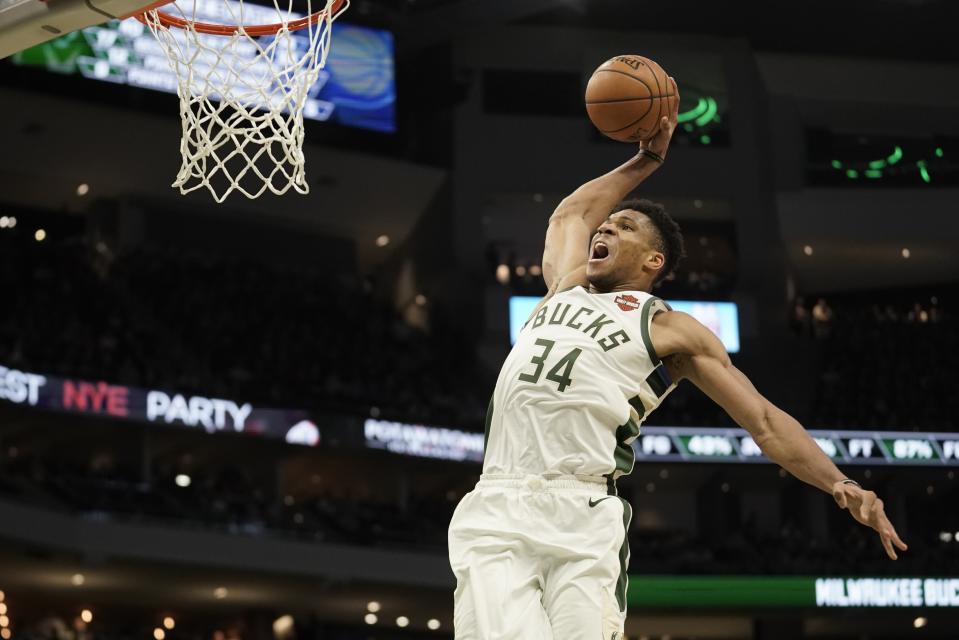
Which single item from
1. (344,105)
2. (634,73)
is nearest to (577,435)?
(634,73)

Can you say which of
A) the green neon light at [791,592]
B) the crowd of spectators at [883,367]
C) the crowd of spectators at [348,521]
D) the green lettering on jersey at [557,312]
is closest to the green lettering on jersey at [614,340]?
the green lettering on jersey at [557,312]

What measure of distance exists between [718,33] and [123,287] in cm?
1233

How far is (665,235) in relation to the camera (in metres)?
3.87

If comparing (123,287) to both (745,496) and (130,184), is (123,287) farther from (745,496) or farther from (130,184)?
(745,496)

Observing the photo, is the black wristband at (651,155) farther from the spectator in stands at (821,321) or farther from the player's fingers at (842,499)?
the spectator in stands at (821,321)

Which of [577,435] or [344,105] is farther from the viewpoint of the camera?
[344,105]

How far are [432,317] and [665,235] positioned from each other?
72.3 ft

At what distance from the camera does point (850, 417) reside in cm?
2428

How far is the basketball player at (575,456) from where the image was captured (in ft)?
11.0

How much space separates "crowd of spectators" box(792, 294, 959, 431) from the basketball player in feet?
69.2

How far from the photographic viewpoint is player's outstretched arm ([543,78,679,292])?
3994 mm

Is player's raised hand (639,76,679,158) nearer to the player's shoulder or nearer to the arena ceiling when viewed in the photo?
the player's shoulder

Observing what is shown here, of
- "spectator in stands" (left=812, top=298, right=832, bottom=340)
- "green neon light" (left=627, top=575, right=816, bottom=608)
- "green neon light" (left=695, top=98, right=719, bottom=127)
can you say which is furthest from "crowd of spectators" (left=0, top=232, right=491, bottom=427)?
"spectator in stands" (left=812, top=298, right=832, bottom=340)

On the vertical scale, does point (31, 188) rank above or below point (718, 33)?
below
